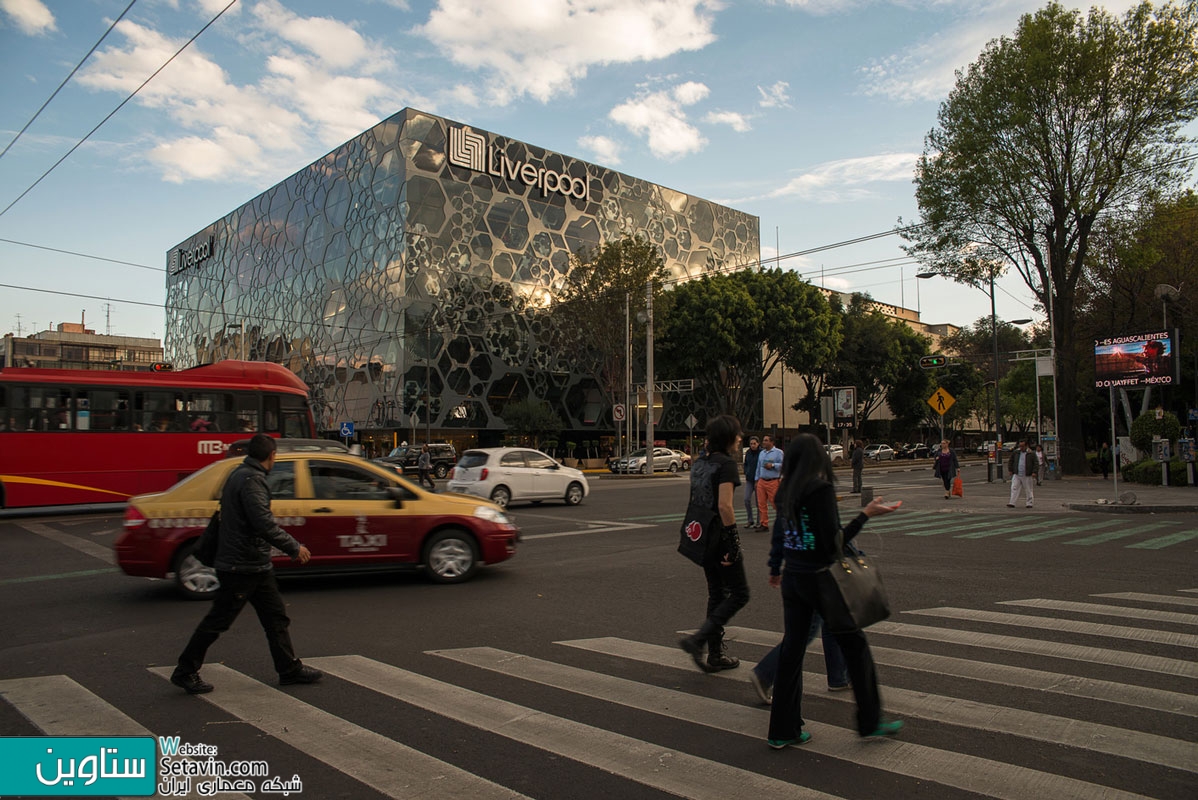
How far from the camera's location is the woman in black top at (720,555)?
210 inches

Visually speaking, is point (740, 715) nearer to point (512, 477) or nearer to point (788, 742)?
point (788, 742)

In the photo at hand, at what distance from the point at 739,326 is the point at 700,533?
43589 mm

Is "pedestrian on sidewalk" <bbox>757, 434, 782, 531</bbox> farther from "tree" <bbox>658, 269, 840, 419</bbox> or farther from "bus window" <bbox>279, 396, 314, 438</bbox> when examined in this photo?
"tree" <bbox>658, 269, 840, 419</bbox>

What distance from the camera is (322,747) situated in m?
4.07

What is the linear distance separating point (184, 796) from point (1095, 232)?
36217 mm

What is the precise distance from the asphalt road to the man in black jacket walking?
0.16 m

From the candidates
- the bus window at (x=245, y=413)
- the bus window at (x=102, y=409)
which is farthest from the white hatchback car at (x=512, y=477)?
the bus window at (x=102, y=409)

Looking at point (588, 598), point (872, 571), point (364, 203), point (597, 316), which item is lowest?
point (588, 598)

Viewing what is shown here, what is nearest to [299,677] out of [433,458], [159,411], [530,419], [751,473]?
[751,473]

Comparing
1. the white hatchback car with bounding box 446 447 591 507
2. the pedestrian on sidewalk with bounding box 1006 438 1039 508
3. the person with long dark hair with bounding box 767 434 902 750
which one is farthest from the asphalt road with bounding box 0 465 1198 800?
the pedestrian on sidewalk with bounding box 1006 438 1039 508

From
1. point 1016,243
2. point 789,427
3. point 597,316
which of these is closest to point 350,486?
point 1016,243

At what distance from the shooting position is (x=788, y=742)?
4.04m

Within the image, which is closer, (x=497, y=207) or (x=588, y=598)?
(x=588, y=598)

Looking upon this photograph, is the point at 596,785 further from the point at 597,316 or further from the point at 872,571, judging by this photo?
the point at 597,316
